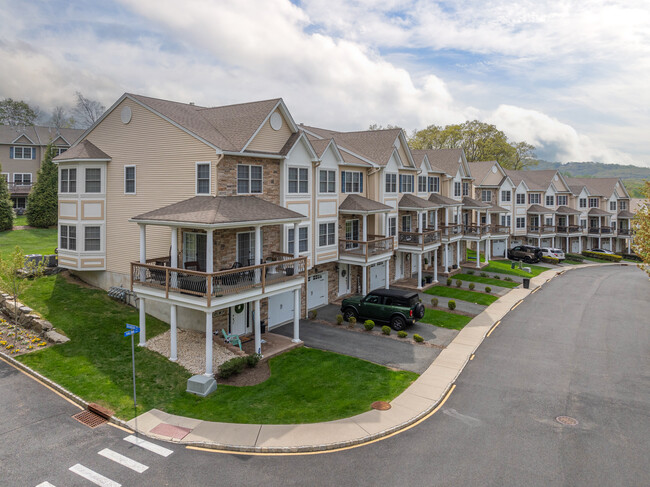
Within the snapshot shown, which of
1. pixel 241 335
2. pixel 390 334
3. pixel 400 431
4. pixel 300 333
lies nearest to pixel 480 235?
pixel 390 334

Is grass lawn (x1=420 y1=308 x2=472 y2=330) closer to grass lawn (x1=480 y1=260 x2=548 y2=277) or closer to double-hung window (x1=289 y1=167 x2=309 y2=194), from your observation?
double-hung window (x1=289 y1=167 x2=309 y2=194)

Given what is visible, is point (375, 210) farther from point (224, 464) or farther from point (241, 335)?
point (224, 464)

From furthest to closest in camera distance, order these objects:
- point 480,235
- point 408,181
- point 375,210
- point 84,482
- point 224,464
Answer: point 480,235 < point 408,181 < point 375,210 < point 224,464 < point 84,482

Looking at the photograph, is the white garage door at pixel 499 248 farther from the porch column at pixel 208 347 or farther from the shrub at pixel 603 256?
the porch column at pixel 208 347

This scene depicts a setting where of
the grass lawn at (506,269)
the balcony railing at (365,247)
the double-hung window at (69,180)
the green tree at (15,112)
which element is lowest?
the grass lawn at (506,269)

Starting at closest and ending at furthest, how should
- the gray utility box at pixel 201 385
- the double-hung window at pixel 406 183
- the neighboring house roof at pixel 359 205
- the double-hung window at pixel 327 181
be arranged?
the gray utility box at pixel 201 385, the double-hung window at pixel 327 181, the neighboring house roof at pixel 359 205, the double-hung window at pixel 406 183

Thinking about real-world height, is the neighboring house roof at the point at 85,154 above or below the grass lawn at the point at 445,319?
above

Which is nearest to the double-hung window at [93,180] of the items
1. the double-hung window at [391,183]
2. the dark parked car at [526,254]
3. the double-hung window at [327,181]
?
the double-hung window at [327,181]
